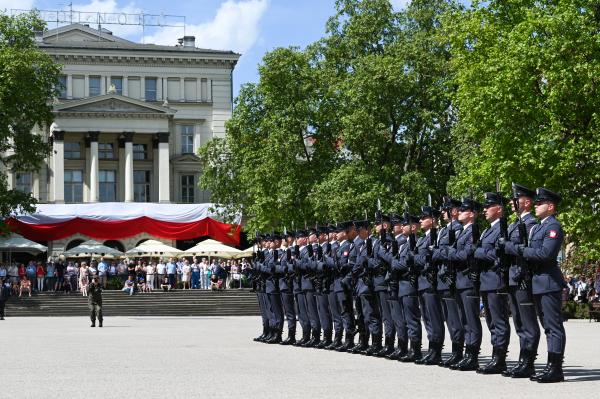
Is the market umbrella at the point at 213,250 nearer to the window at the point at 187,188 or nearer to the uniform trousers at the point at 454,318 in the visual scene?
the window at the point at 187,188

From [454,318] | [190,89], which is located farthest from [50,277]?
[454,318]

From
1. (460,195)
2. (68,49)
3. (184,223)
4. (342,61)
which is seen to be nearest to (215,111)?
(68,49)

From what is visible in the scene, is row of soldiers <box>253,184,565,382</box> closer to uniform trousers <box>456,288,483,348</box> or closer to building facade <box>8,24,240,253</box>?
uniform trousers <box>456,288,483,348</box>

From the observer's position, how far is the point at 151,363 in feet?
64.2

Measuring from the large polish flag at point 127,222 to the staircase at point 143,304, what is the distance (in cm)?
1484

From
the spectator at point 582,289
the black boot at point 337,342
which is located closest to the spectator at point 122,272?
the spectator at point 582,289

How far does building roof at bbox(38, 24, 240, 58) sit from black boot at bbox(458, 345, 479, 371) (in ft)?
240

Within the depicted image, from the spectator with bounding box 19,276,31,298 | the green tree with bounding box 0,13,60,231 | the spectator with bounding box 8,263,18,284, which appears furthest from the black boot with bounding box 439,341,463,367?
the green tree with bounding box 0,13,60,231

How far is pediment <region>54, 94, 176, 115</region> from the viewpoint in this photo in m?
83.7

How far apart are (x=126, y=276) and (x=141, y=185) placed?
2857 cm

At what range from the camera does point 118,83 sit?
3519 inches

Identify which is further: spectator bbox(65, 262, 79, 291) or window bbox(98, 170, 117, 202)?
window bbox(98, 170, 117, 202)

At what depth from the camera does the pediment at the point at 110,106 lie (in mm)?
83688

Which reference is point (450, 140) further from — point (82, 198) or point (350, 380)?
point (350, 380)
